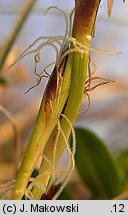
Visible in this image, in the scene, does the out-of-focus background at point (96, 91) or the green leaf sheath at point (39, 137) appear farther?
the out-of-focus background at point (96, 91)

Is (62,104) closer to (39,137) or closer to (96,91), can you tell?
(39,137)

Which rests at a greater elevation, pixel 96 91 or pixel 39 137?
pixel 39 137

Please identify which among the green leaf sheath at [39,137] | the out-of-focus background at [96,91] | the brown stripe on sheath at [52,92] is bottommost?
the out-of-focus background at [96,91]

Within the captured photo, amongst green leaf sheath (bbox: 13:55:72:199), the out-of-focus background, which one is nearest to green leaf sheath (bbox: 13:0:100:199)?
green leaf sheath (bbox: 13:55:72:199)

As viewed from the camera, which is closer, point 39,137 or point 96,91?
point 39,137

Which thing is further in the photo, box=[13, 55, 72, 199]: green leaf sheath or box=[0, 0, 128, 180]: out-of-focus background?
box=[0, 0, 128, 180]: out-of-focus background

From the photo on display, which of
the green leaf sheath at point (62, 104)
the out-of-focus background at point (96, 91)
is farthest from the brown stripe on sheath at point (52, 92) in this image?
the out-of-focus background at point (96, 91)

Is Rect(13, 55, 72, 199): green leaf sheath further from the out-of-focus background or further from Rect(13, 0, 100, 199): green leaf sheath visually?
the out-of-focus background

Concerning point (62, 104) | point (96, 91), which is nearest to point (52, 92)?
point (62, 104)

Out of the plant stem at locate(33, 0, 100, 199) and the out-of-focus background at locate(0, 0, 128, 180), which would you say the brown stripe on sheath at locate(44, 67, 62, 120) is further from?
the out-of-focus background at locate(0, 0, 128, 180)

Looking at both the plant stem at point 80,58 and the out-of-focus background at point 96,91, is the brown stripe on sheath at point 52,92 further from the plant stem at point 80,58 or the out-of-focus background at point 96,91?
the out-of-focus background at point 96,91

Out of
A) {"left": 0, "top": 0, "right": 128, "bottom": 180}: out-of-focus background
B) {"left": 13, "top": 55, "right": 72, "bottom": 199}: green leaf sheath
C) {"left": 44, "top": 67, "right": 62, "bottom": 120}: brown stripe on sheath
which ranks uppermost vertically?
{"left": 44, "top": 67, "right": 62, "bottom": 120}: brown stripe on sheath

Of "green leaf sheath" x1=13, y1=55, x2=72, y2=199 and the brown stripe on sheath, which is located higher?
the brown stripe on sheath
